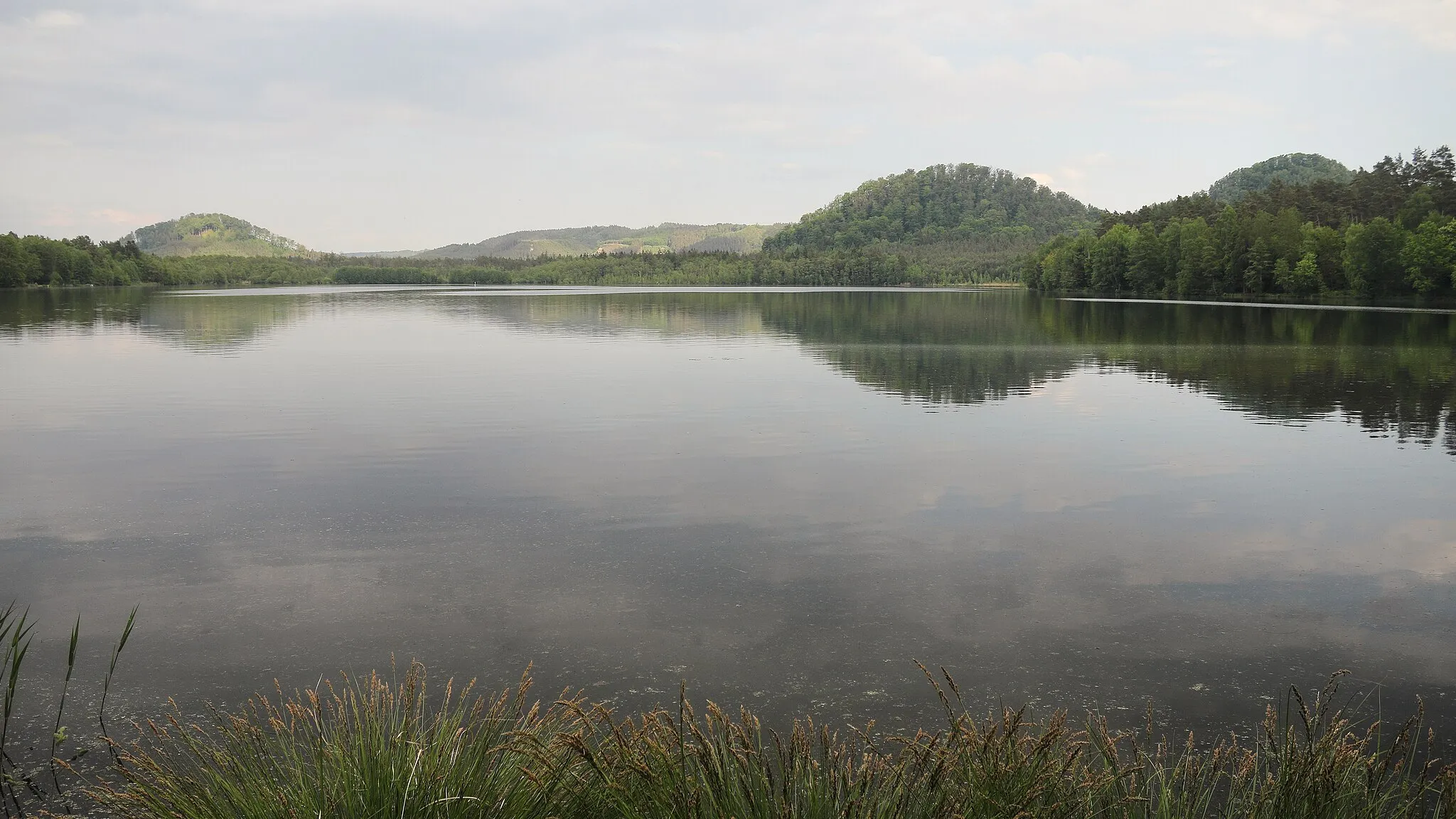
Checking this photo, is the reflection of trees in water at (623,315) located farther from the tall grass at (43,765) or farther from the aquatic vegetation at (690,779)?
the aquatic vegetation at (690,779)

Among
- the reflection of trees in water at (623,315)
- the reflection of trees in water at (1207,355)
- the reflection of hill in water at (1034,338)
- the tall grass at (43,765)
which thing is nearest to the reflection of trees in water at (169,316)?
the reflection of hill in water at (1034,338)

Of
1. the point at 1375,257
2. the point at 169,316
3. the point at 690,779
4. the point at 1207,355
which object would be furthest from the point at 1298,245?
the point at 690,779

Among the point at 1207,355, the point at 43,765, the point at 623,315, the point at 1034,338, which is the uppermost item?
the point at 623,315

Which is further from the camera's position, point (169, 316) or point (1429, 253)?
point (1429, 253)

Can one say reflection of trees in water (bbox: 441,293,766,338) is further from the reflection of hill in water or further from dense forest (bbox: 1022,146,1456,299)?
dense forest (bbox: 1022,146,1456,299)

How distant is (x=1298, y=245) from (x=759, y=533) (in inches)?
3817

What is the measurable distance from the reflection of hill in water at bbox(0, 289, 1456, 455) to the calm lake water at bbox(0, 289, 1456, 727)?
43cm

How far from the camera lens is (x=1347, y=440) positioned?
16.8 m

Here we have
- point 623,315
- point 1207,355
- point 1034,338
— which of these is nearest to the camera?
point 1207,355

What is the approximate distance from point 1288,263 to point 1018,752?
340 feet

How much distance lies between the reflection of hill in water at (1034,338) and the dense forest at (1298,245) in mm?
15116

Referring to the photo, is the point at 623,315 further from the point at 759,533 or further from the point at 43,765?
the point at 43,765

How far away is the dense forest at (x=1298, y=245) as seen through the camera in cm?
7925

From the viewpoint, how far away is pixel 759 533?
35.6 feet
